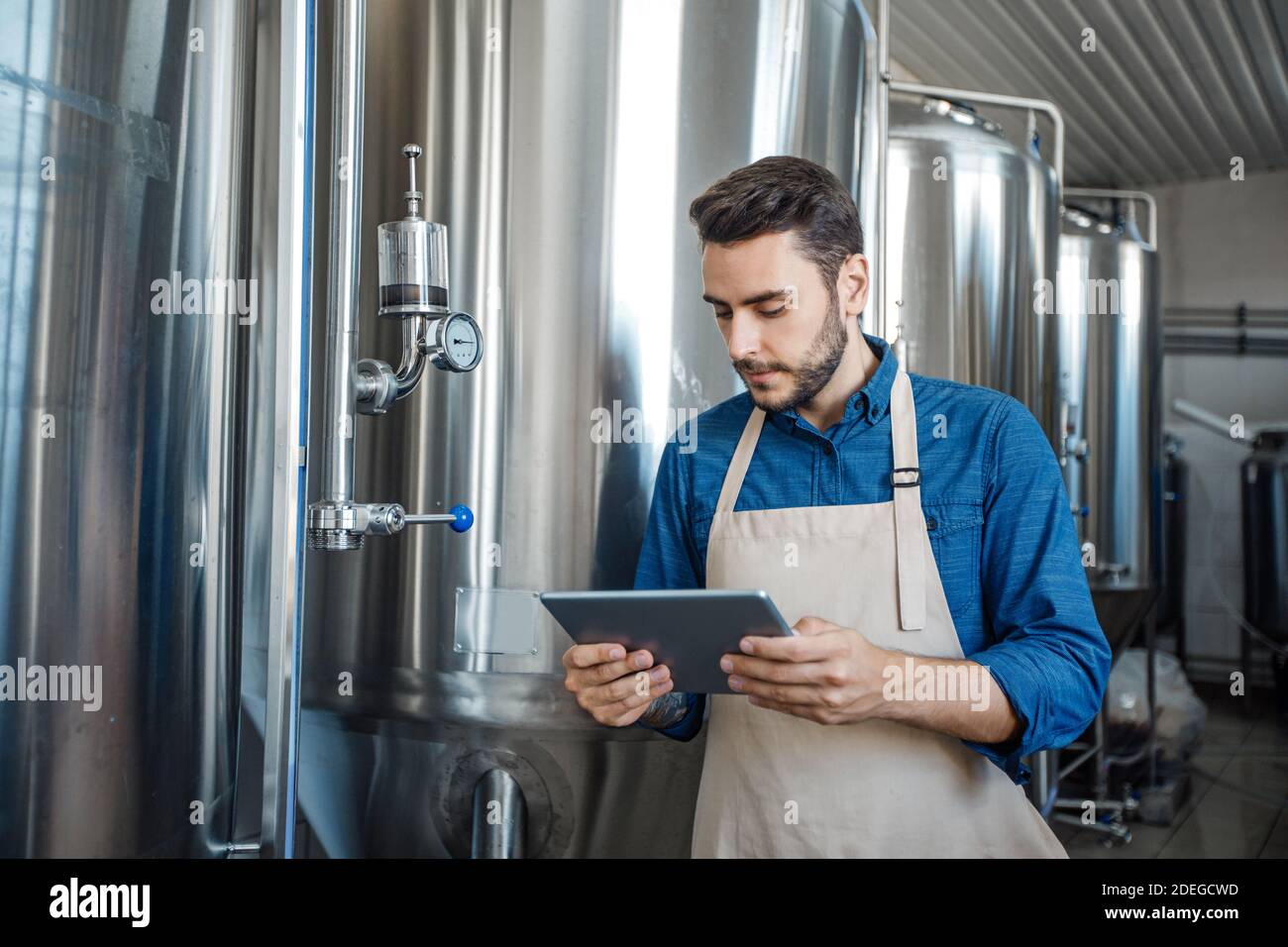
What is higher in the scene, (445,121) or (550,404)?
(445,121)

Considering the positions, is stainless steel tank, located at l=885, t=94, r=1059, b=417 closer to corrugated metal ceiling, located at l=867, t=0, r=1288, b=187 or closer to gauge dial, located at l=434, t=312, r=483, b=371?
gauge dial, located at l=434, t=312, r=483, b=371

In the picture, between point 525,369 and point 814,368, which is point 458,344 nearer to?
point 525,369

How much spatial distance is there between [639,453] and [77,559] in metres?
0.70

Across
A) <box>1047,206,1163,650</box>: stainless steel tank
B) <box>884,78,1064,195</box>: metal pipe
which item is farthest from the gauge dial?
<box>1047,206,1163,650</box>: stainless steel tank

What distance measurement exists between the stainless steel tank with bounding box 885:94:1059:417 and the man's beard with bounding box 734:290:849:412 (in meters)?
1.40

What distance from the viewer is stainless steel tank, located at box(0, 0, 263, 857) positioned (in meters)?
0.91

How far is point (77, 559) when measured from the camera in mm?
952

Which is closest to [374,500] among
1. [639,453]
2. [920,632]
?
[639,453]

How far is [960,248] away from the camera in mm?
2709

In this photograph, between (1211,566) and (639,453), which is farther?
(1211,566)

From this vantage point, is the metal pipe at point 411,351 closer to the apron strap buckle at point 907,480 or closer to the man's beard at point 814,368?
the man's beard at point 814,368

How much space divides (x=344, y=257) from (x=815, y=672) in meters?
0.62

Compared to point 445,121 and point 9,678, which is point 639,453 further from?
point 9,678

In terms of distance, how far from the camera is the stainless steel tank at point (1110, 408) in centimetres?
390
